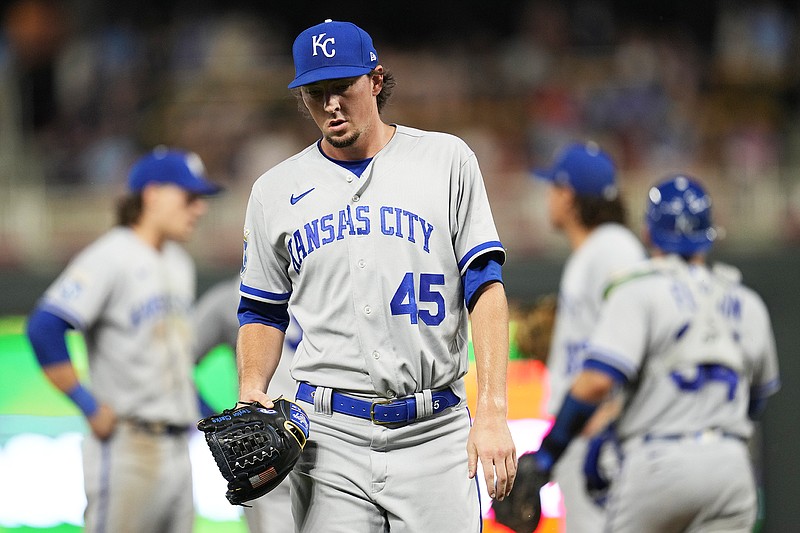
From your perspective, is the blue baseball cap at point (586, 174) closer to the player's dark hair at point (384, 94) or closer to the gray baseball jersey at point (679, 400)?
the gray baseball jersey at point (679, 400)

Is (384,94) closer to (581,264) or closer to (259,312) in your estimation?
(259,312)

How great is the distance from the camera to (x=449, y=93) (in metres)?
12.4

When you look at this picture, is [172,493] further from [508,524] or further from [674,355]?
[674,355]

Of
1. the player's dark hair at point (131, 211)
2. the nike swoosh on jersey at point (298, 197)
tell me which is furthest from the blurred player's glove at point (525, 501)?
the player's dark hair at point (131, 211)

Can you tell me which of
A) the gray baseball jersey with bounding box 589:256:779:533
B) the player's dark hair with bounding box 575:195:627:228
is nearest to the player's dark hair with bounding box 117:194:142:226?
the player's dark hair with bounding box 575:195:627:228

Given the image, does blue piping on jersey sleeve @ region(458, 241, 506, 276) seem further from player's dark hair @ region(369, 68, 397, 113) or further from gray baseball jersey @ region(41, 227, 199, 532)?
gray baseball jersey @ region(41, 227, 199, 532)

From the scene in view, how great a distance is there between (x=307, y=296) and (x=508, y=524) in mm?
1379

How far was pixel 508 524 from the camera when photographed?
4.33 m

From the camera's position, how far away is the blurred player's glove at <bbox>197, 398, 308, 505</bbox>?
3184 mm

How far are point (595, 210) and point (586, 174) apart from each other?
0.21 metres

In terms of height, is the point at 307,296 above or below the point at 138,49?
below

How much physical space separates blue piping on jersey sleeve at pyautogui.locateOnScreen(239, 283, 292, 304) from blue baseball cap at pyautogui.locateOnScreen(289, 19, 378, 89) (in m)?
0.64

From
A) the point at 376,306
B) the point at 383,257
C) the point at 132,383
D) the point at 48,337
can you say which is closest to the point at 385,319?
the point at 376,306

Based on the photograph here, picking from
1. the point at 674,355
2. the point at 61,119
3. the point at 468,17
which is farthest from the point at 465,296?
the point at 468,17
